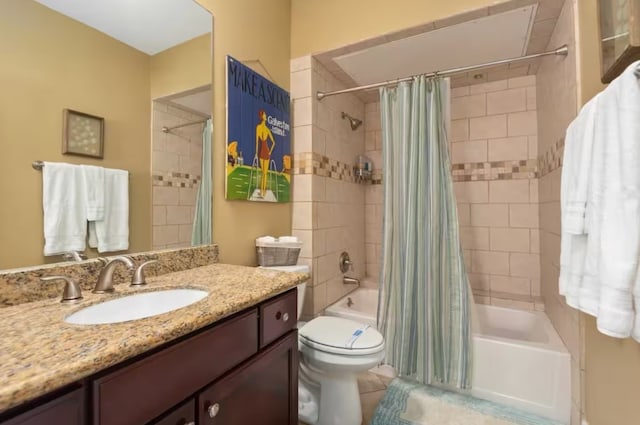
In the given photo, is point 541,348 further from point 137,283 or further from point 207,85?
point 207,85

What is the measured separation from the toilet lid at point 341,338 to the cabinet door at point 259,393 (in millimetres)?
242

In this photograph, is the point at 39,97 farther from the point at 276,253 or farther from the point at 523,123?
the point at 523,123

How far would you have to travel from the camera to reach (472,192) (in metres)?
2.49

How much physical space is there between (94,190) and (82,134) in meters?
0.19

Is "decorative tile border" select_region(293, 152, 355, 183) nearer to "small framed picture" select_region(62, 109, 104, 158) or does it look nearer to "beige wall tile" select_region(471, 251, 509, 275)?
"small framed picture" select_region(62, 109, 104, 158)

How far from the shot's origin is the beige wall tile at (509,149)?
91.2 inches

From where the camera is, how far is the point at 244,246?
5.63 feet

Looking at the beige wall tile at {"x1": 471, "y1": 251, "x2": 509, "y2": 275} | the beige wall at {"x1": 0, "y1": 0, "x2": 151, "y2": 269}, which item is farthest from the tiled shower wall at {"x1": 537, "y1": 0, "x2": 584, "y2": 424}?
the beige wall at {"x1": 0, "y1": 0, "x2": 151, "y2": 269}

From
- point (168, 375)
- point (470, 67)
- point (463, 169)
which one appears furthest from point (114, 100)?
point (463, 169)

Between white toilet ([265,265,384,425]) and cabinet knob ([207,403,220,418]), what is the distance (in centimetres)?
63

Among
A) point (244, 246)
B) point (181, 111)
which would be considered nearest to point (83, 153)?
point (181, 111)

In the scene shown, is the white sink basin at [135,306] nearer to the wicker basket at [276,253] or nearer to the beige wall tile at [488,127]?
the wicker basket at [276,253]

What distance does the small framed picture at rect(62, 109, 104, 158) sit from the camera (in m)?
0.95

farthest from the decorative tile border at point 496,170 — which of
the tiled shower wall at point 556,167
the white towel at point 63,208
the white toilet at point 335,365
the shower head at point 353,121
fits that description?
the white towel at point 63,208
